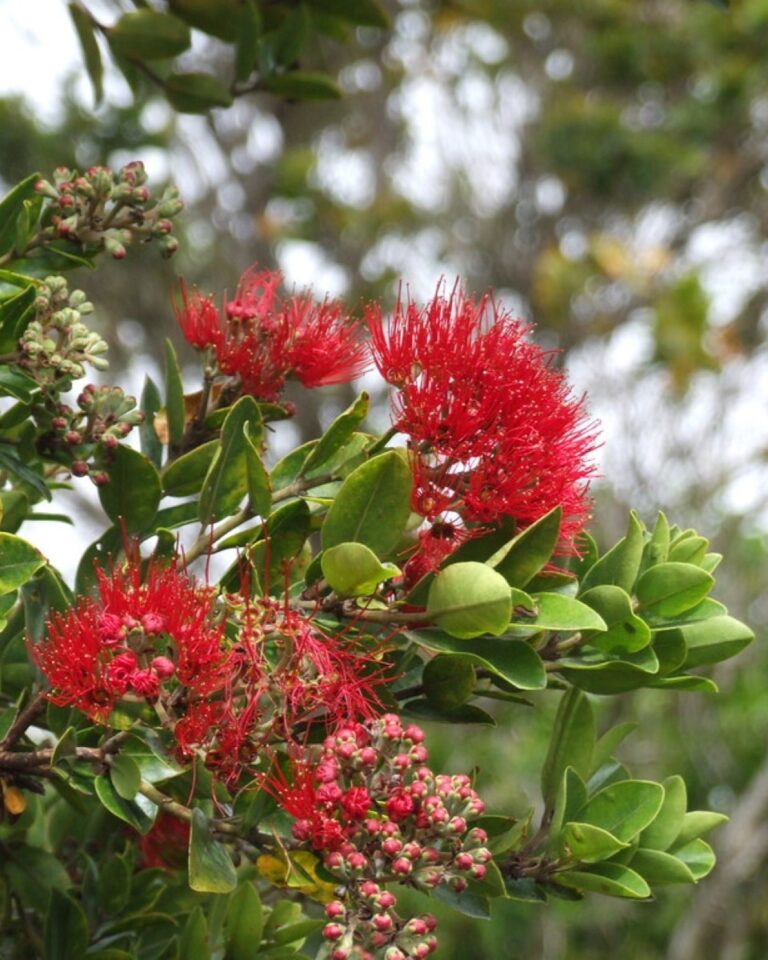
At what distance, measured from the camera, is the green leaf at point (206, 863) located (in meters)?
0.82

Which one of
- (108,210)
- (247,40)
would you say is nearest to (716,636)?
(108,210)

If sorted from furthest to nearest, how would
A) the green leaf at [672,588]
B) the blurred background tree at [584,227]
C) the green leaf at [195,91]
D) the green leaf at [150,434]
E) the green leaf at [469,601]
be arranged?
the blurred background tree at [584,227], the green leaf at [195,91], the green leaf at [150,434], the green leaf at [672,588], the green leaf at [469,601]

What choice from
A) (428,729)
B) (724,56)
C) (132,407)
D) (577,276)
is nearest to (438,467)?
(132,407)

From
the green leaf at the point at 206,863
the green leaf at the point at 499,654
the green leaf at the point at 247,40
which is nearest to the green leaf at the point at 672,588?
the green leaf at the point at 499,654

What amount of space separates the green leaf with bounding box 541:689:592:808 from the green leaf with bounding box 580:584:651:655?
105 mm

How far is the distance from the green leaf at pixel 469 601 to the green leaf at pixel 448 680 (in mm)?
43

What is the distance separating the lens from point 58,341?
38.3 inches

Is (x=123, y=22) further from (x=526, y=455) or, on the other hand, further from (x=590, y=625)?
(x=590, y=625)

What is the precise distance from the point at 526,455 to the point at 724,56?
668 centimetres

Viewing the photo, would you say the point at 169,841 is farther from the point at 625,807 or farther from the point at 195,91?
the point at 195,91

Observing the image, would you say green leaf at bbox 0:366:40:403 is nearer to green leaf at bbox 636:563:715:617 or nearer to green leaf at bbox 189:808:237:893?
green leaf at bbox 189:808:237:893

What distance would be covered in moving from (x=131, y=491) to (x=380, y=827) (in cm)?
35

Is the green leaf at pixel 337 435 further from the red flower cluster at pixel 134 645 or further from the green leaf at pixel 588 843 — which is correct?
the green leaf at pixel 588 843

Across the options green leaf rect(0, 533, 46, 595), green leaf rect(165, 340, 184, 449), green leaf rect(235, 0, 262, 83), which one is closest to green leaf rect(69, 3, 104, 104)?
green leaf rect(235, 0, 262, 83)
